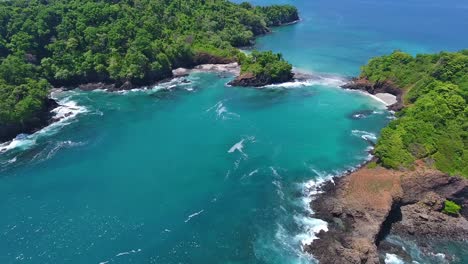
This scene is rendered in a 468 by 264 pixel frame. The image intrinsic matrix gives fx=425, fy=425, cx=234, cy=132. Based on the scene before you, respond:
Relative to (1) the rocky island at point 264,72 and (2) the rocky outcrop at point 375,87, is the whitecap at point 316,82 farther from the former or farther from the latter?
(2) the rocky outcrop at point 375,87

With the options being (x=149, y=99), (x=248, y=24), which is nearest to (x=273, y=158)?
(x=149, y=99)

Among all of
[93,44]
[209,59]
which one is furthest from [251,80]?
[93,44]

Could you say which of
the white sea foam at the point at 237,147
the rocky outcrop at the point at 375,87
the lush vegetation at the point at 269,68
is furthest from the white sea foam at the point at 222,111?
the rocky outcrop at the point at 375,87

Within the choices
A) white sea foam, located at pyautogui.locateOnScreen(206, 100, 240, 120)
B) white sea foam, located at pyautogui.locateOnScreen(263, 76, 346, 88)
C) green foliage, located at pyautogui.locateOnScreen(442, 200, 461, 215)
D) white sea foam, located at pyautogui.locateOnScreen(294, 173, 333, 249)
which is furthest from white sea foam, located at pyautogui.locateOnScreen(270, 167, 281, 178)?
white sea foam, located at pyautogui.locateOnScreen(263, 76, 346, 88)

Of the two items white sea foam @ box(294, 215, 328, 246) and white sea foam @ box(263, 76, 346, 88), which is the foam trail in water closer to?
white sea foam @ box(263, 76, 346, 88)

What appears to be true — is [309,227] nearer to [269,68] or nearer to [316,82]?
[316,82]
